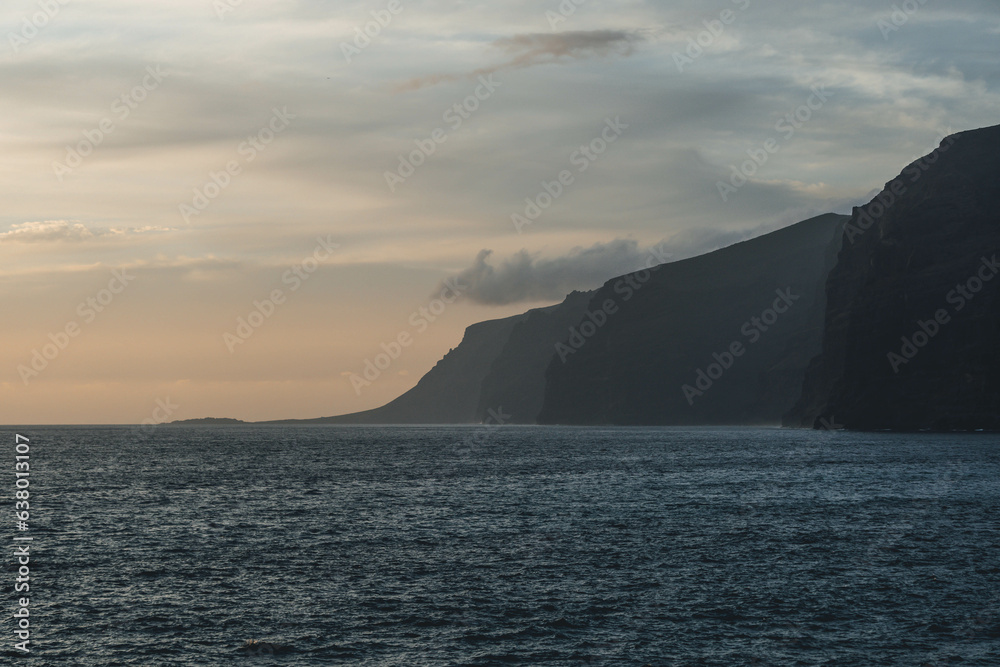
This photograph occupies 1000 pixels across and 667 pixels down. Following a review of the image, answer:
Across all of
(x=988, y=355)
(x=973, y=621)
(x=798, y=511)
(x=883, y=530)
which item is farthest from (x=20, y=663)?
(x=988, y=355)

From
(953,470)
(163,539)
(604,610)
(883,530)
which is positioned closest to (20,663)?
(604,610)

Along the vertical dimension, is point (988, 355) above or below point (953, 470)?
above

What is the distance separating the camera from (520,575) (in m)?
39.8

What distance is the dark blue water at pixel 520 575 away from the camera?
95.5 ft

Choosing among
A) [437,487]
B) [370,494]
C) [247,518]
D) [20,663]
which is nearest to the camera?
[20,663]

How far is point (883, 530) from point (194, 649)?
40399 mm

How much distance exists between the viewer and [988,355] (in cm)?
18438

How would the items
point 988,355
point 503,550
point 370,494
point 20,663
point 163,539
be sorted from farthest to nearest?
1. point 988,355
2. point 370,494
3. point 163,539
4. point 503,550
5. point 20,663

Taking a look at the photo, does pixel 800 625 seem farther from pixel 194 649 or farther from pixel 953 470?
pixel 953 470

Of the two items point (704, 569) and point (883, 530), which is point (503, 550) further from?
point (883, 530)

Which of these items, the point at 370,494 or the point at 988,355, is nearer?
the point at 370,494

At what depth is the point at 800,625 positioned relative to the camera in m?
31.4

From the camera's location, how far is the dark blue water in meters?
29.1

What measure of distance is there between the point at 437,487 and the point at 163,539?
113ft
